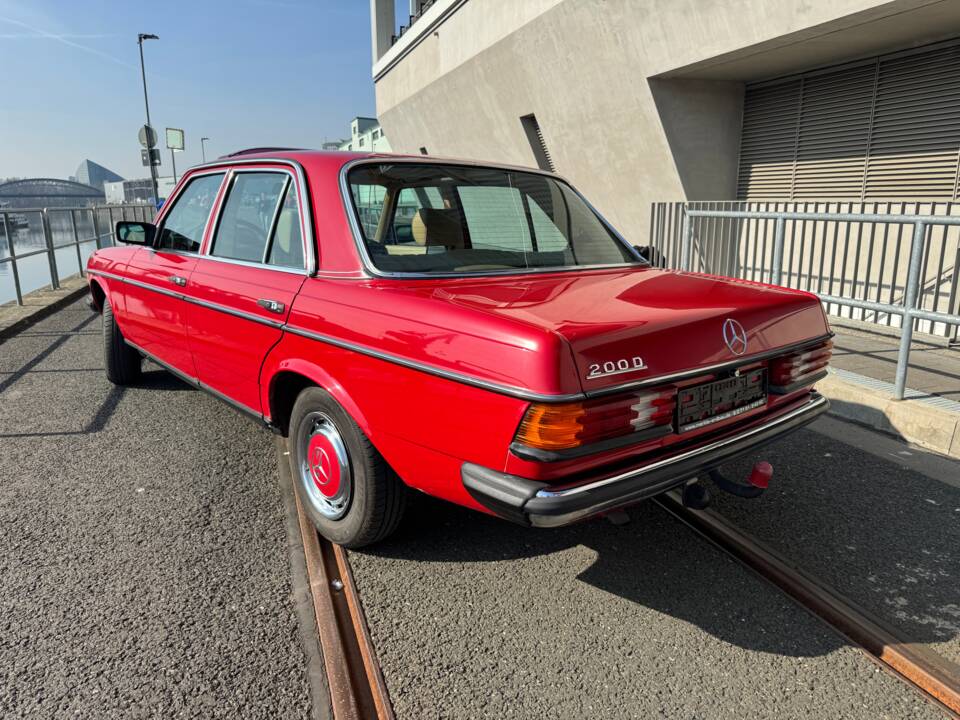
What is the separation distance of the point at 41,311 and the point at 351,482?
8.42 m

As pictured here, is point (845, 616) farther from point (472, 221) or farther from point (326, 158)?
point (326, 158)

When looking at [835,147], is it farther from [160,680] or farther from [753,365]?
[160,680]

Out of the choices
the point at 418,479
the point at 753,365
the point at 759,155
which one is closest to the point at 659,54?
the point at 759,155

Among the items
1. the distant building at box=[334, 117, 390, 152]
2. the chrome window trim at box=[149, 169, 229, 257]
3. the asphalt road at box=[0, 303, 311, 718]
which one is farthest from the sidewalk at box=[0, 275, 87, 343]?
the distant building at box=[334, 117, 390, 152]

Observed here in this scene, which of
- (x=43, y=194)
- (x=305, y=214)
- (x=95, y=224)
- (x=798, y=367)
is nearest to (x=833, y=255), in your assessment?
(x=798, y=367)

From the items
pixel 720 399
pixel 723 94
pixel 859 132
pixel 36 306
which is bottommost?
pixel 36 306

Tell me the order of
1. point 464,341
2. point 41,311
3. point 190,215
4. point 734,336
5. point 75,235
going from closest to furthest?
point 464,341
point 734,336
point 190,215
point 41,311
point 75,235

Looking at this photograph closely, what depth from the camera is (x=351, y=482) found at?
2.79m

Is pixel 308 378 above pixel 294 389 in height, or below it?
above

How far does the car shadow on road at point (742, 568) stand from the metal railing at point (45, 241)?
8.78 m

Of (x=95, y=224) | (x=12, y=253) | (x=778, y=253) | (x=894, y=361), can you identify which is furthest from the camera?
(x=95, y=224)

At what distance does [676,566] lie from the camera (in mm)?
2842

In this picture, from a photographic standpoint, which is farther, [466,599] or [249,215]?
[249,215]

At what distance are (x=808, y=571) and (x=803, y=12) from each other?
7882 mm
